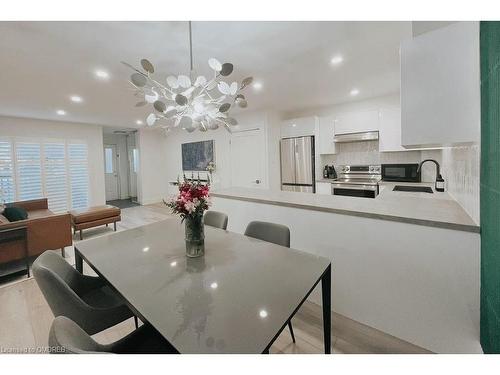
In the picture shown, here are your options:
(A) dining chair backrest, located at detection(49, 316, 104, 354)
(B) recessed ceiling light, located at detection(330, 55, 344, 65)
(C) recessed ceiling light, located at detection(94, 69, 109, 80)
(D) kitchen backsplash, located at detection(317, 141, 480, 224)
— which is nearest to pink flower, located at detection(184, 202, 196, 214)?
(A) dining chair backrest, located at detection(49, 316, 104, 354)

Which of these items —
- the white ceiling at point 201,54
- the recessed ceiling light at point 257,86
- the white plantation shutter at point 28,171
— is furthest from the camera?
the white plantation shutter at point 28,171

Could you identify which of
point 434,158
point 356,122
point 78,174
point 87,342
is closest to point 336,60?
point 356,122

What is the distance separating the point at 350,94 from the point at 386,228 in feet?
9.89

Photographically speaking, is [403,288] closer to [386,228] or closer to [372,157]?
[386,228]

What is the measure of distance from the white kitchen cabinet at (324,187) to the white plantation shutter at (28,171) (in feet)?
21.1

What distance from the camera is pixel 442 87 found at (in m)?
1.36

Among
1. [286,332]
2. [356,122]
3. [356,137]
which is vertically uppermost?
[356,122]

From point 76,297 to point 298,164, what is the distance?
158 inches

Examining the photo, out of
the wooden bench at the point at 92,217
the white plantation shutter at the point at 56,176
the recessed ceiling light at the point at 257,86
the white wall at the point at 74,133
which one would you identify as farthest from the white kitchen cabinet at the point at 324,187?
the white plantation shutter at the point at 56,176

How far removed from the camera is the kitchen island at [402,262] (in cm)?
137

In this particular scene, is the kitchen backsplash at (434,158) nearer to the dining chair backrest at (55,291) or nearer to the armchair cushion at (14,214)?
the dining chair backrest at (55,291)

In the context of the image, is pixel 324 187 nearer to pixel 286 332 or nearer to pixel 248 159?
pixel 248 159
